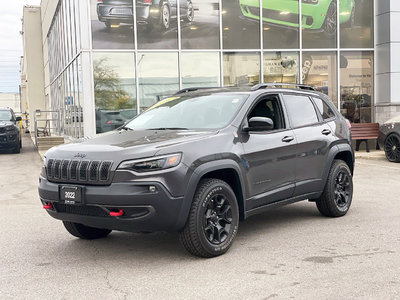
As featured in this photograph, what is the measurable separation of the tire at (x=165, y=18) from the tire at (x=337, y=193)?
1099 centimetres

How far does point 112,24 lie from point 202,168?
12.5m

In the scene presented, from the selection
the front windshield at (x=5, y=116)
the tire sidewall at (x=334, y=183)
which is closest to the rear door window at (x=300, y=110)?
the tire sidewall at (x=334, y=183)

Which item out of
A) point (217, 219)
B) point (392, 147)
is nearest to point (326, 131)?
point (217, 219)

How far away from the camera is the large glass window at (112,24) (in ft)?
52.7

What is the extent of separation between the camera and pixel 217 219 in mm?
5148

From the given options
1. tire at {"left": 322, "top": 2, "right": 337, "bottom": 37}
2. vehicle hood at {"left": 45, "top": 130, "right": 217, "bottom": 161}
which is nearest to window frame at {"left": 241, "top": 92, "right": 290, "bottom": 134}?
vehicle hood at {"left": 45, "top": 130, "right": 217, "bottom": 161}

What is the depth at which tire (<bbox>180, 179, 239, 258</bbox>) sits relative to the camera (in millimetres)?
4855

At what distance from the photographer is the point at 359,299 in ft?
12.8

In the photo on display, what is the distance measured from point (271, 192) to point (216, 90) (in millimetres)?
1534

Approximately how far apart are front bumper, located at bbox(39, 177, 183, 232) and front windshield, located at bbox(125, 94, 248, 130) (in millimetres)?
1296

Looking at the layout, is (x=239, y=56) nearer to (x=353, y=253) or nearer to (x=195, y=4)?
(x=195, y=4)

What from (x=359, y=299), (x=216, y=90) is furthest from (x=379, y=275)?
(x=216, y=90)

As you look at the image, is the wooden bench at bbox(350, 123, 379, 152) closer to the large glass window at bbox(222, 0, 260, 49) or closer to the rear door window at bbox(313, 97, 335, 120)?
the large glass window at bbox(222, 0, 260, 49)

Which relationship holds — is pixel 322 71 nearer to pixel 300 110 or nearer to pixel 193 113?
pixel 300 110
